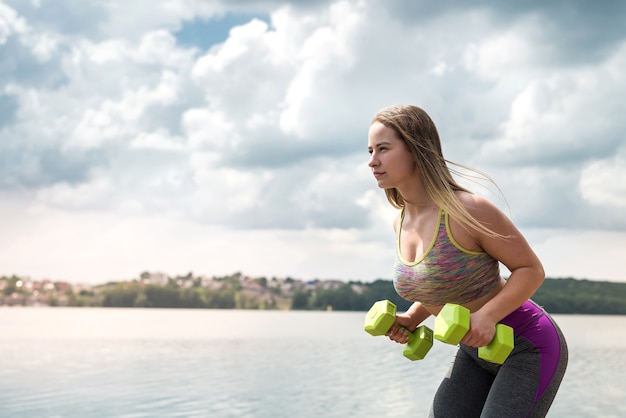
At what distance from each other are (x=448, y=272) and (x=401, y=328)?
0.46 metres

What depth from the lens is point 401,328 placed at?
3.24 metres

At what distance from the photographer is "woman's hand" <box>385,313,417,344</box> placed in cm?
320

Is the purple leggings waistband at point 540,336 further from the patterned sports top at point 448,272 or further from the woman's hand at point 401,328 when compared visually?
the woman's hand at point 401,328

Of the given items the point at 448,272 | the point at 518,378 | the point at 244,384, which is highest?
the point at 448,272

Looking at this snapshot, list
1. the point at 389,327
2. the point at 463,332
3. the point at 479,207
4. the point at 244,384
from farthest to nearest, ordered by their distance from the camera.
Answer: the point at 244,384, the point at 389,327, the point at 479,207, the point at 463,332

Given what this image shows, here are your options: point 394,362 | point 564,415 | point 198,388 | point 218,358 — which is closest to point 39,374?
point 198,388

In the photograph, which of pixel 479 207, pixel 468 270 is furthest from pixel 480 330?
pixel 479 207

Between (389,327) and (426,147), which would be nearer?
(426,147)

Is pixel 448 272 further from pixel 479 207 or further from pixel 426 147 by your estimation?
pixel 426 147

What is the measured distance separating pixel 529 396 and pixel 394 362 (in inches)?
693

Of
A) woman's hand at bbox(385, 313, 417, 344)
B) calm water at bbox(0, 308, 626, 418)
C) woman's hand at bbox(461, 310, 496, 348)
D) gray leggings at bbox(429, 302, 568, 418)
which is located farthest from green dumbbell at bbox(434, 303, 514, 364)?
calm water at bbox(0, 308, 626, 418)

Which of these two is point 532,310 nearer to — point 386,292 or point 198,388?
point 198,388

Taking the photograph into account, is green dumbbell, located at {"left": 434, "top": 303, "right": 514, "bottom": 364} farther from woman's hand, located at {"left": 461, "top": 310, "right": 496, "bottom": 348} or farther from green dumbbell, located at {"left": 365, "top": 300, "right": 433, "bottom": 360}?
green dumbbell, located at {"left": 365, "top": 300, "right": 433, "bottom": 360}

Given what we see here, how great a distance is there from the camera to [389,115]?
9.73ft
